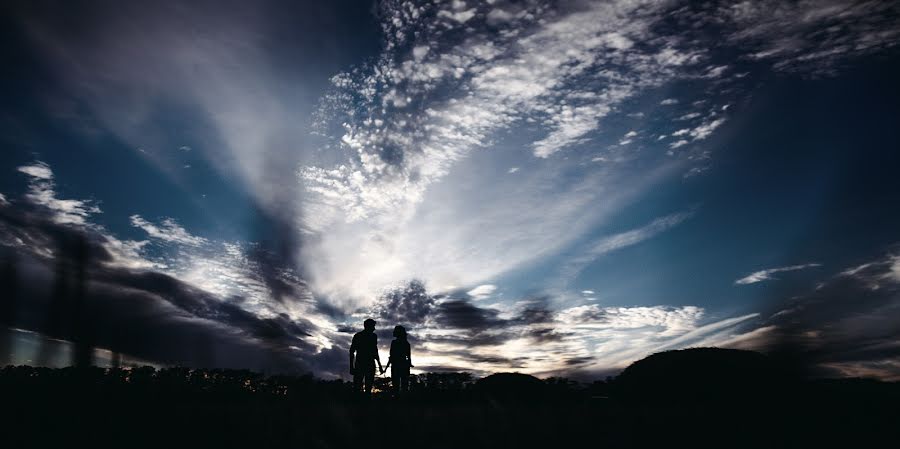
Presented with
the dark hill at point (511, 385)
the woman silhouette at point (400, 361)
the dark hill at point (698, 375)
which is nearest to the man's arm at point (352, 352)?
the woman silhouette at point (400, 361)

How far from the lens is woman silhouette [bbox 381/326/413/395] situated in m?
14.5

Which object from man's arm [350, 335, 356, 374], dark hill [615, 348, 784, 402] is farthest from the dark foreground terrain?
dark hill [615, 348, 784, 402]

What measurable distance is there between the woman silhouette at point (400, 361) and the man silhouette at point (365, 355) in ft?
2.89

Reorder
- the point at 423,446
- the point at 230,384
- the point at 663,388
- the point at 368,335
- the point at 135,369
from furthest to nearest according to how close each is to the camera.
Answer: the point at 230,384 → the point at 135,369 → the point at 663,388 → the point at 368,335 → the point at 423,446

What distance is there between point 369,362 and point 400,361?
127cm

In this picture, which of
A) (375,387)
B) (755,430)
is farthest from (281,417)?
(375,387)

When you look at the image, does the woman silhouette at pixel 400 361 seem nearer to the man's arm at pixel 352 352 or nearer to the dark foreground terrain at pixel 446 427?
the man's arm at pixel 352 352

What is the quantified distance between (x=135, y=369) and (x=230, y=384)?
510 inches

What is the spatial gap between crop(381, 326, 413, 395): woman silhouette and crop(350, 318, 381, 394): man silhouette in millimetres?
881

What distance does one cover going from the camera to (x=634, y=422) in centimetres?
518

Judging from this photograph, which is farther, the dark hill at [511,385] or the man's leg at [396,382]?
the dark hill at [511,385]

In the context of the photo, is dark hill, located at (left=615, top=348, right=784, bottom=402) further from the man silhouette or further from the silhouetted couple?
the man silhouette

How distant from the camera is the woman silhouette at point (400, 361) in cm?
1451

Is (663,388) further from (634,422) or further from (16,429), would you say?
(16,429)
